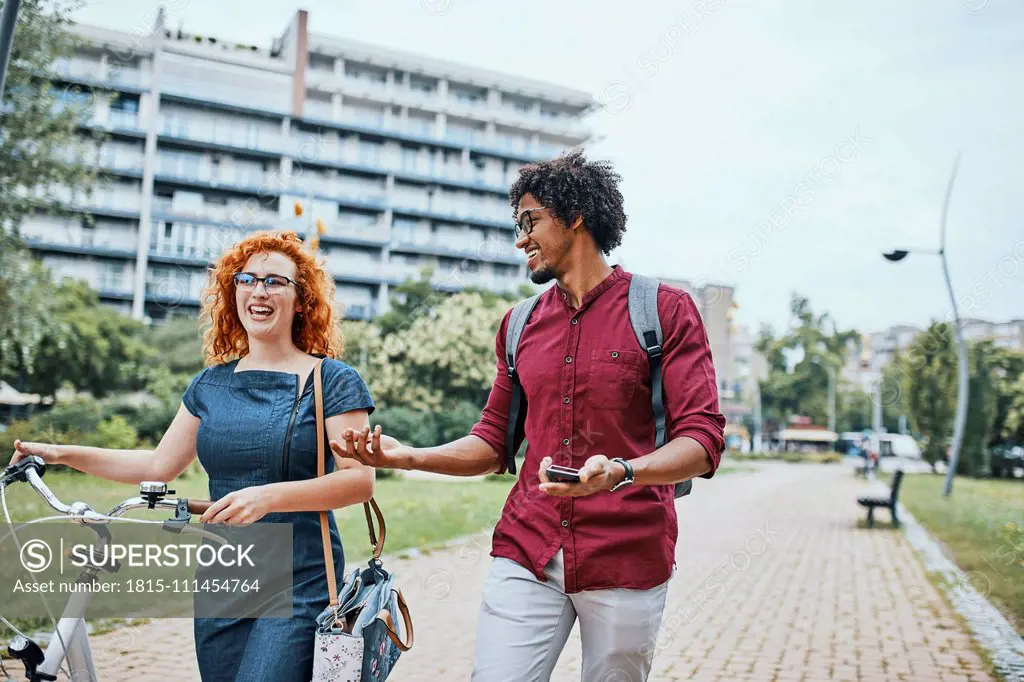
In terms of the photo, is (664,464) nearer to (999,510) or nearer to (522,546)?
(522,546)

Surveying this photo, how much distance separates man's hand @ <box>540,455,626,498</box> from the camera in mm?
2020

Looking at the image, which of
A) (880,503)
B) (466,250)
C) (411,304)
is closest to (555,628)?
(880,503)

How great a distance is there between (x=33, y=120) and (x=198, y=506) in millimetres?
13519

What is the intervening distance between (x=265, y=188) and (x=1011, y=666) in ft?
157

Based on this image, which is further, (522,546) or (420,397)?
(420,397)

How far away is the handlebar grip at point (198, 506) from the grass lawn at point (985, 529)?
7164mm

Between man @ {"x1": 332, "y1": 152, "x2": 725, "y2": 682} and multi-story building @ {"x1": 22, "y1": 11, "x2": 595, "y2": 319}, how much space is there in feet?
129

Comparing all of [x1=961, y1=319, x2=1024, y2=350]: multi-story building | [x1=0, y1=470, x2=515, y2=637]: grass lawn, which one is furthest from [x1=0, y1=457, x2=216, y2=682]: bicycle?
[x1=961, y1=319, x2=1024, y2=350]: multi-story building

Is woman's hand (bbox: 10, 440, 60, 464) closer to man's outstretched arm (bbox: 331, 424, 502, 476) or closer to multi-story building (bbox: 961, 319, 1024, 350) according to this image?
man's outstretched arm (bbox: 331, 424, 502, 476)

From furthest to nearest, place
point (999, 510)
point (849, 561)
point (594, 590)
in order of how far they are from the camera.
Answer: point (999, 510) < point (849, 561) < point (594, 590)

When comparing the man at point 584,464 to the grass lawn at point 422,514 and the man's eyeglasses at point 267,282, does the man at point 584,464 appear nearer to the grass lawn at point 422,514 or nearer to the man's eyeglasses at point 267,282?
the man's eyeglasses at point 267,282

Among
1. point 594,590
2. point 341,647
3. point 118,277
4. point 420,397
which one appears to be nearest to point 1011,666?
point 594,590

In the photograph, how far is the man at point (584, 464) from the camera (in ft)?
8.01

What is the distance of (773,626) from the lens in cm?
759
